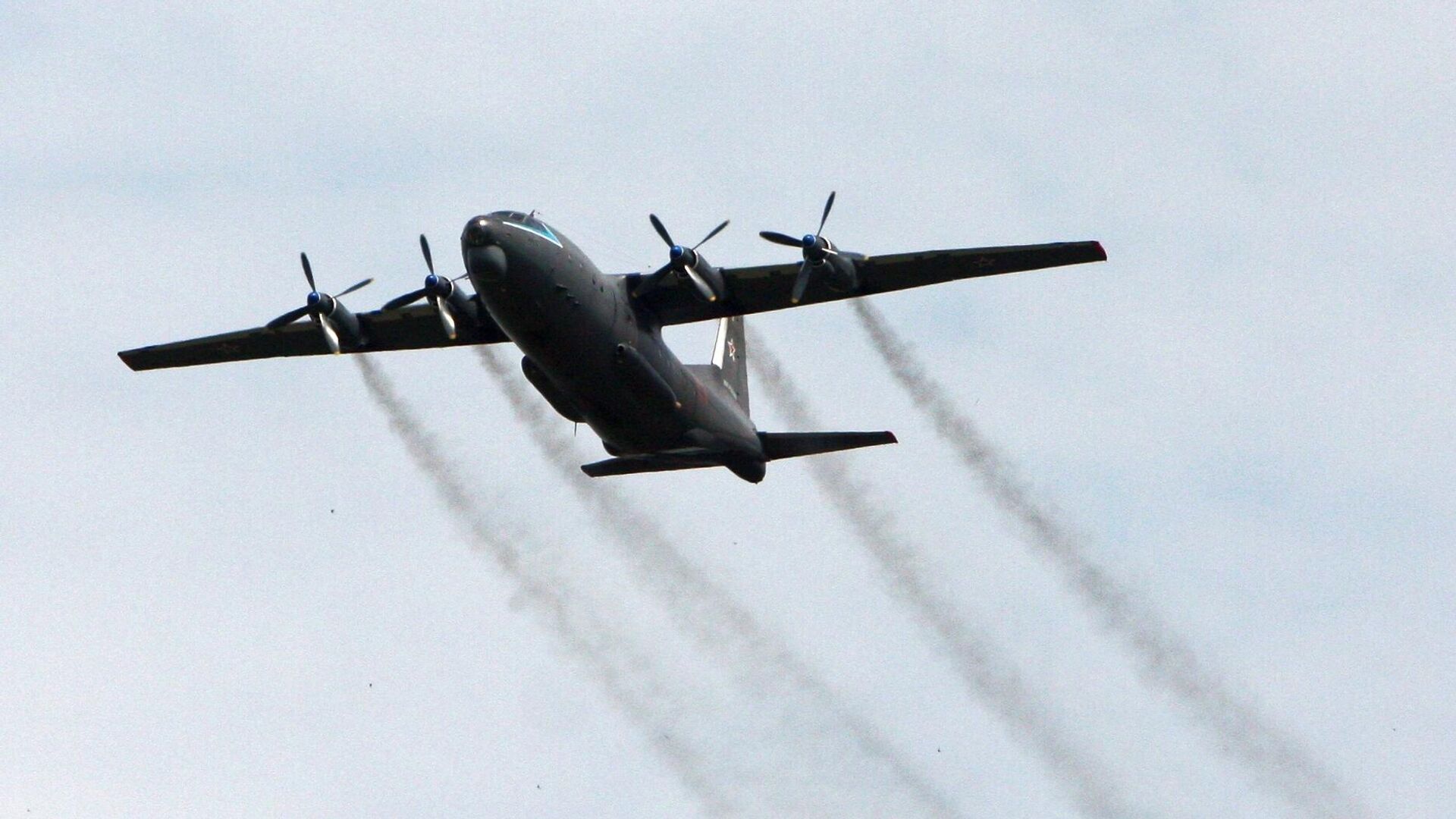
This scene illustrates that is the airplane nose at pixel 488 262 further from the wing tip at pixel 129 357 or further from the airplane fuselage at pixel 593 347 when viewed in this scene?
the wing tip at pixel 129 357

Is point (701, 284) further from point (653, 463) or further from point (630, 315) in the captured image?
point (653, 463)

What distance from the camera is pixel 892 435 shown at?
51.1m

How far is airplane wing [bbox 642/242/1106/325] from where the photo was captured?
5159cm

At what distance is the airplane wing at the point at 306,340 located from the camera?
55344 mm

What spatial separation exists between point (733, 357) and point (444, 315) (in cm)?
1047

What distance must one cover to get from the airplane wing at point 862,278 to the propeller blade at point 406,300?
5.46 metres

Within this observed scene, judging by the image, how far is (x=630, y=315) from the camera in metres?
51.7

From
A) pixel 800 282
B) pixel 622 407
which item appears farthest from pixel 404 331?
pixel 800 282

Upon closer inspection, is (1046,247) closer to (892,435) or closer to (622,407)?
(892,435)

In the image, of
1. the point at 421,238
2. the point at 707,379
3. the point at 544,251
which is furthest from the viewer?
the point at 707,379

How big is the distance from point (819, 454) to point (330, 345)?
1261 cm

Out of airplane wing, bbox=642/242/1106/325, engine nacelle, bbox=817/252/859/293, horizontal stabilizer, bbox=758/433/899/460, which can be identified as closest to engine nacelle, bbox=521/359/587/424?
airplane wing, bbox=642/242/1106/325

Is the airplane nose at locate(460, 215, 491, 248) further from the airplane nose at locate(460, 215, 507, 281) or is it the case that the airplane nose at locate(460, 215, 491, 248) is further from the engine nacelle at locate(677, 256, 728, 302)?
the engine nacelle at locate(677, 256, 728, 302)

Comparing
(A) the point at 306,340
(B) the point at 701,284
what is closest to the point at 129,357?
(A) the point at 306,340
